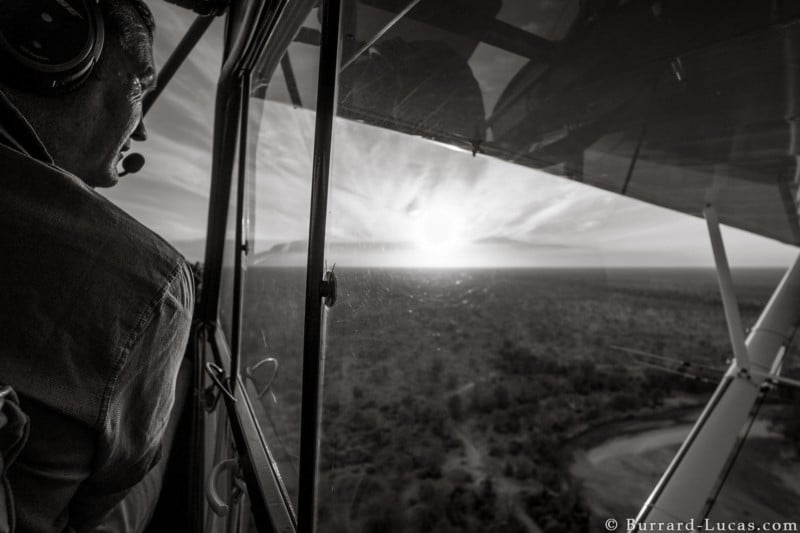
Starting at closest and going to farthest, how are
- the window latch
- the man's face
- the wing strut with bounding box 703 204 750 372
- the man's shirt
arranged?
the man's shirt → the window latch → the man's face → the wing strut with bounding box 703 204 750 372

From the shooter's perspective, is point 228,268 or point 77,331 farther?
point 228,268

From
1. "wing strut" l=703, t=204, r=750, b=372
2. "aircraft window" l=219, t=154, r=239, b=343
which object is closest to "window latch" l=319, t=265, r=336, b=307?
"aircraft window" l=219, t=154, r=239, b=343

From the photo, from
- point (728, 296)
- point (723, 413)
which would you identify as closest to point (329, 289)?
point (723, 413)

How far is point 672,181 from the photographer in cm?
293

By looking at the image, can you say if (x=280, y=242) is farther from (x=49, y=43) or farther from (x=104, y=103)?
(x=49, y=43)

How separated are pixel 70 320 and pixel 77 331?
1 cm

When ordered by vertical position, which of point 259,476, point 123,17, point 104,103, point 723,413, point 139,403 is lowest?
point 723,413

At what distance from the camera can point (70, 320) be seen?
41 cm

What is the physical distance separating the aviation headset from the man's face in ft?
0.14

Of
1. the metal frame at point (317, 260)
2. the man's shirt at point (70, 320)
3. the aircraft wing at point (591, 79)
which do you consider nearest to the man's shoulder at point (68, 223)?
the man's shirt at point (70, 320)

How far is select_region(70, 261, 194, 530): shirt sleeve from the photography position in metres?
0.45

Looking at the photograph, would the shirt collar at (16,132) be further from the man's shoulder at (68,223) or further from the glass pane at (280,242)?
the glass pane at (280,242)

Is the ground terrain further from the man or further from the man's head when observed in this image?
the man's head

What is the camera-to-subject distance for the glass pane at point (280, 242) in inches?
41.9
